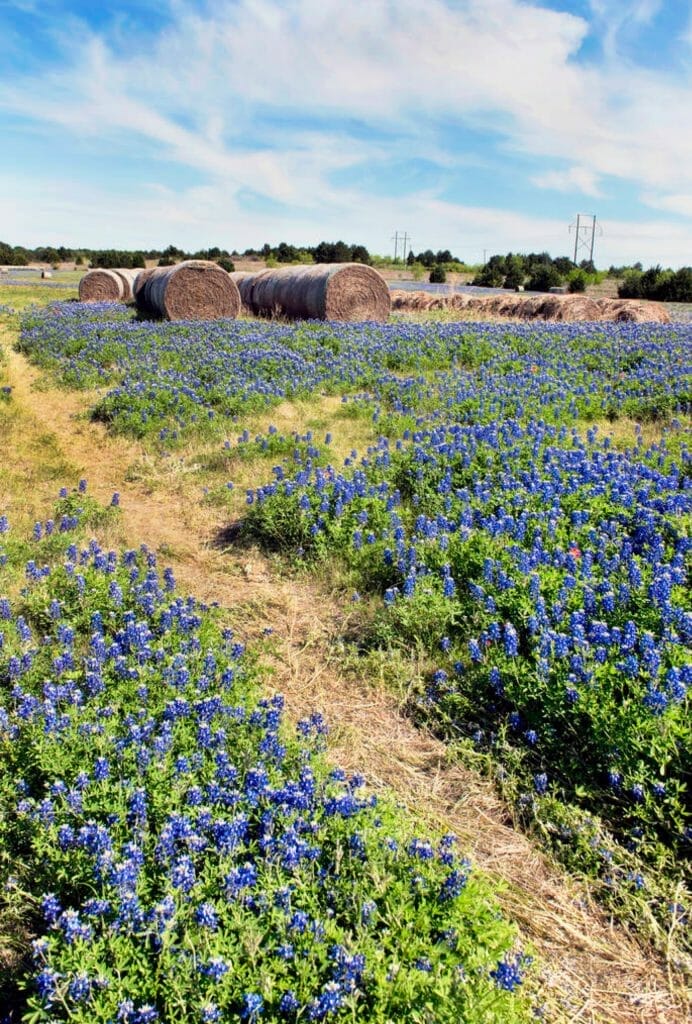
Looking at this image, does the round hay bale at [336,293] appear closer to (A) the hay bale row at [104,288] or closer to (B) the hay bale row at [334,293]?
(B) the hay bale row at [334,293]

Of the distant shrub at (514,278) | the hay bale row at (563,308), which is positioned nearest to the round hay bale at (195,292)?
the hay bale row at (563,308)

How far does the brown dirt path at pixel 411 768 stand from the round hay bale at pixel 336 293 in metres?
13.5

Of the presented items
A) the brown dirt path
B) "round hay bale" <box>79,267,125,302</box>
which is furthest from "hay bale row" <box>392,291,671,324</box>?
the brown dirt path

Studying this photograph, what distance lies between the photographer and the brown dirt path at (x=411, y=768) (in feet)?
8.51

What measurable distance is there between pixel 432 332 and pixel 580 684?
14055 mm

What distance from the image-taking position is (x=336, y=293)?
1970cm

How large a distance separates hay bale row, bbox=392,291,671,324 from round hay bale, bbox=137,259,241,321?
10.5m

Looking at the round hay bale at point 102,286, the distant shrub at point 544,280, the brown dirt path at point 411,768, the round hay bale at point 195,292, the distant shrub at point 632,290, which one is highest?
the distant shrub at point 544,280

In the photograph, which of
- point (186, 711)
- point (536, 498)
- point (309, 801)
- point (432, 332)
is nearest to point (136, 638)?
point (186, 711)

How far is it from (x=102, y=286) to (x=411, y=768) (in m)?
29.5

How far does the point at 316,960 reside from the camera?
2.33 metres

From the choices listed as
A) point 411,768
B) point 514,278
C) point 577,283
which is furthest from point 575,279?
point 411,768

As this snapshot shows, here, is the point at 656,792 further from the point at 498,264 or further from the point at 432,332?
the point at 498,264

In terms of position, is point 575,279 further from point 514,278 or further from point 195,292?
point 195,292
